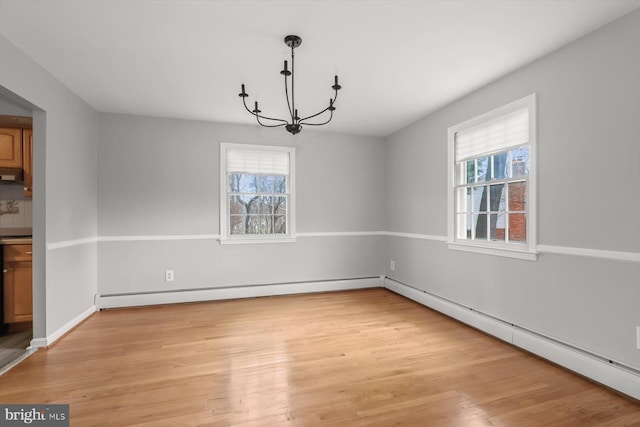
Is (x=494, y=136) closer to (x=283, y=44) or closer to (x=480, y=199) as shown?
(x=480, y=199)

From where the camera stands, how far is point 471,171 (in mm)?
3650

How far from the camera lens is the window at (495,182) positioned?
9.46 feet

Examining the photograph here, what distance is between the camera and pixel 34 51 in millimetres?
2598

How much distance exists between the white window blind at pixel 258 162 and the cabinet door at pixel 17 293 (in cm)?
252

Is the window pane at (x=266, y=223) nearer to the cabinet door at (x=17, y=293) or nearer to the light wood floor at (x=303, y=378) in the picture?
the light wood floor at (x=303, y=378)

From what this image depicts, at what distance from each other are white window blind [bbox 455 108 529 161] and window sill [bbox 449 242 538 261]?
99 cm

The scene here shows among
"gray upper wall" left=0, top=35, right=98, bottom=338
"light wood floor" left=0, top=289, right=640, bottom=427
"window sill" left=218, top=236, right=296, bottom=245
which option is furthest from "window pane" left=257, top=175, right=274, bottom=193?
"gray upper wall" left=0, top=35, right=98, bottom=338

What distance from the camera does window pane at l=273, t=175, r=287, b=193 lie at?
192 inches

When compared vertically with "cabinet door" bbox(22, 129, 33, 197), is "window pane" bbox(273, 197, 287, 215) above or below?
below

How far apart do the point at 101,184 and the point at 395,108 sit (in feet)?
12.8

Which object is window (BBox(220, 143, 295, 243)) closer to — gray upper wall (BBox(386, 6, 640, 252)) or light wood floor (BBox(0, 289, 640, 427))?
light wood floor (BBox(0, 289, 640, 427))

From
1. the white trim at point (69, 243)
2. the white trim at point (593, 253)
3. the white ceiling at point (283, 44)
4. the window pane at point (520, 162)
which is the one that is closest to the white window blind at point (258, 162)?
the white ceiling at point (283, 44)

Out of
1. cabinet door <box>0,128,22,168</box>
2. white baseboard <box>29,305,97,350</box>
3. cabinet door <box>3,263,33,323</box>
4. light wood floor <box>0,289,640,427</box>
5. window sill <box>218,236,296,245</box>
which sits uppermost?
cabinet door <box>0,128,22,168</box>

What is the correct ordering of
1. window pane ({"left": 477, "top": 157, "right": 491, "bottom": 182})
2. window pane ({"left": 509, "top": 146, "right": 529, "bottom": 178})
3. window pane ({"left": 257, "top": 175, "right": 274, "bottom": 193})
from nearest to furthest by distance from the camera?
1. window pane ({"left": 509, "top": 146, "right": 529, "bottom": 178})
2. window pane ({"left": 477, "top": 157, "right": 491, "bottom": 182})
3. window pane ({"left": 257, "top": 175, "right": 274, "bottom": 193})
